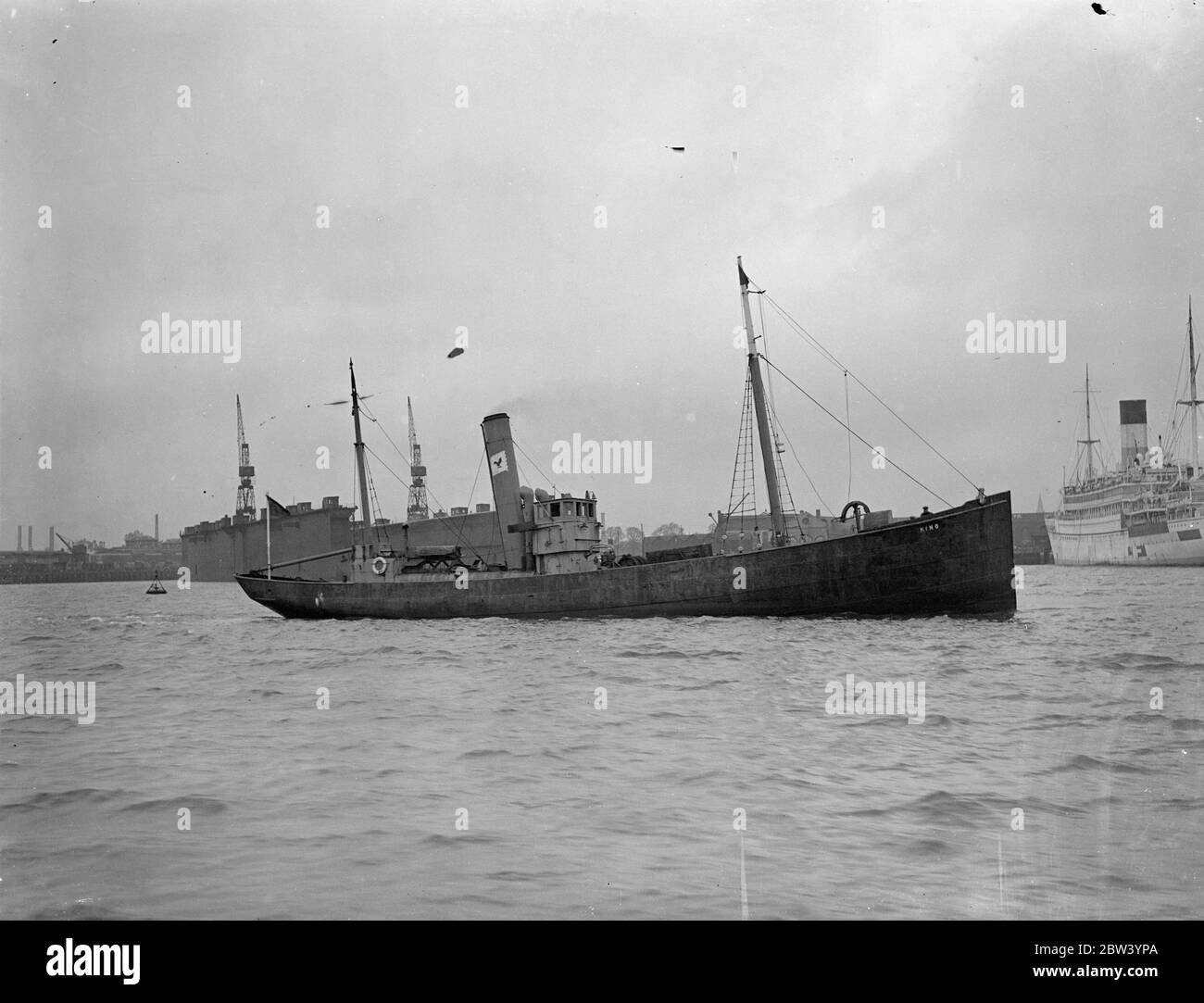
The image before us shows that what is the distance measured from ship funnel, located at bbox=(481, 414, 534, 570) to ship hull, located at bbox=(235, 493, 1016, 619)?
10.8ft

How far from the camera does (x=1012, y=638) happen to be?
23219 mm

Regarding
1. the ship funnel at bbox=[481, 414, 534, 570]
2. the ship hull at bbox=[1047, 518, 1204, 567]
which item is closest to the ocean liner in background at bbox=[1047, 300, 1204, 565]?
the ship hull at bbox=[1047, 518, 1204, 567]

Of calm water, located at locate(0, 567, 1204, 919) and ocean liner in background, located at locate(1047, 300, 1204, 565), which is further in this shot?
ocean liner in background, located at locate(1047, 300, 1204, 565)

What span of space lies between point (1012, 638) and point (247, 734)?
19.0m

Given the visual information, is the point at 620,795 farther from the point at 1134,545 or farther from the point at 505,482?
the point at 1134,545

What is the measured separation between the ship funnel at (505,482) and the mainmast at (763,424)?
10.2 meters

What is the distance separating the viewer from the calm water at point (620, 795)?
5.66 metres

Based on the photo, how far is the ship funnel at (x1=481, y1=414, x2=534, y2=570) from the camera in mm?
37594

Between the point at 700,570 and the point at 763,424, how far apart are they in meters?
5.86

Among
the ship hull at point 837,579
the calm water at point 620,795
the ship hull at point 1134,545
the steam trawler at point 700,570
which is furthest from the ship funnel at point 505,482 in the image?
the ship hull at point 1134,545

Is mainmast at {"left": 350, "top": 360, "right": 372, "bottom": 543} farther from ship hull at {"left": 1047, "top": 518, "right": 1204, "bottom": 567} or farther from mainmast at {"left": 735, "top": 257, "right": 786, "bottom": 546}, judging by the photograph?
ship hull at {"left": 1047, "top": 518, "right": 1204, "bottom": 567}
